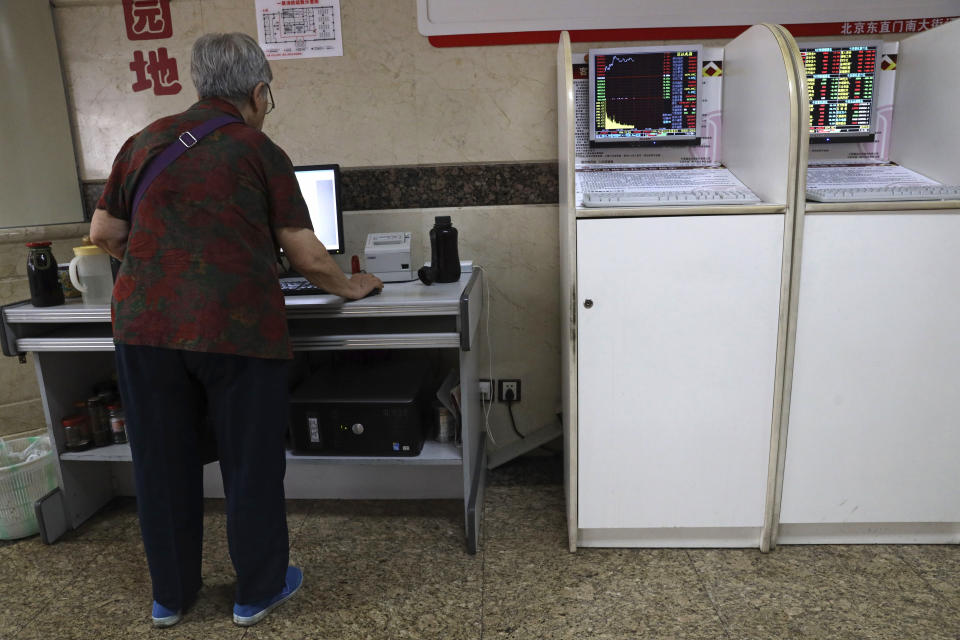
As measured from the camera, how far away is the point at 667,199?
183 cm

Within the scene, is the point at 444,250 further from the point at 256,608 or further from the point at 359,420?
the point at 256,608

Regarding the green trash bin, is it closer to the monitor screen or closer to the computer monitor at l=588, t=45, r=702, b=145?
the monitor screen

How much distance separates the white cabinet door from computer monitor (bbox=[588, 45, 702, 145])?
0.51 metres

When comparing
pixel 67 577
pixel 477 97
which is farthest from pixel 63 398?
pixel 477 97

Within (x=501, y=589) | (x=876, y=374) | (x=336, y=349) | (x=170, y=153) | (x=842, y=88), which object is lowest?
(x=501, y=589)

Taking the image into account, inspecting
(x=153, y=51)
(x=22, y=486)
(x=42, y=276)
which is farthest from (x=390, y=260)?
(x=22, y=486)

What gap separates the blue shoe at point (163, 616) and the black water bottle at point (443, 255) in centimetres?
118

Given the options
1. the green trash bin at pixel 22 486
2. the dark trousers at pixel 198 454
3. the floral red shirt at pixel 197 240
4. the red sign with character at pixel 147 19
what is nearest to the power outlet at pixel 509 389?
the dark trousers at pixel 198 454

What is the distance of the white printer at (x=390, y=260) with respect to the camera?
7.32 feet

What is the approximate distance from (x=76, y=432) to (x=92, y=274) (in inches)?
23.1

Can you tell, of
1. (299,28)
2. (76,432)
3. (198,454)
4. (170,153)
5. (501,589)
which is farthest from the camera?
(299,28)

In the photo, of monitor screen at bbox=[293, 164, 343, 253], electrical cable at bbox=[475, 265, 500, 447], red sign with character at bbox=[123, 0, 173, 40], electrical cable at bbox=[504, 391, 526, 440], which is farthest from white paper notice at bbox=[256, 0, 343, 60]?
electrical cable at bbox=[504, 391, 526, 440]

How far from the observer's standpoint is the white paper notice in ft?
7.81

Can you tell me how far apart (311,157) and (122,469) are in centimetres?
139
